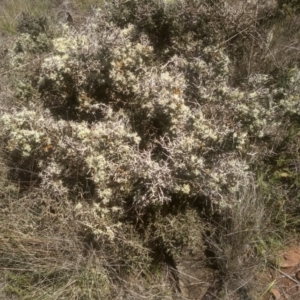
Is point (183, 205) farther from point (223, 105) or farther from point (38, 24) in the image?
point (38, 24)

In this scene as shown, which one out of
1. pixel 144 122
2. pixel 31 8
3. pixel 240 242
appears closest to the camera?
pixel 240 242

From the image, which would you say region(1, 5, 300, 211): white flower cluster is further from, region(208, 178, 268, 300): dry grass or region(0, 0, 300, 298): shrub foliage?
region(208, 178, 268, 300): dry grass

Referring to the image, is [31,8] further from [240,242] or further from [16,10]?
[240,242]

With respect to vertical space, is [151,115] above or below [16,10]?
below

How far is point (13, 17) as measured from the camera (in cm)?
381

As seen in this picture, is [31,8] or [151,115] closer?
[151,115]

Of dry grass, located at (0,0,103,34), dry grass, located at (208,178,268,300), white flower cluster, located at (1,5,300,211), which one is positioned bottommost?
dry grass, located at (208,178,268,300)

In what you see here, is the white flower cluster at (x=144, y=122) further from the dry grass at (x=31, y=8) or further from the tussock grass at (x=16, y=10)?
the tussock grass at (x=16, y=10)

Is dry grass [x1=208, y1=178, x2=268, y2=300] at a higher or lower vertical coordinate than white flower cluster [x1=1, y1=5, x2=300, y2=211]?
lower

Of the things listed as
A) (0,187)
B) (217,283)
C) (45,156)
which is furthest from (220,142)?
(0,187)

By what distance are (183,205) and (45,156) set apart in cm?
111

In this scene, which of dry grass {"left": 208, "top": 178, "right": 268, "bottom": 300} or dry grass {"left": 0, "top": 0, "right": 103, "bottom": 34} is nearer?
dry grass {"left": 208, "top": 178, "right": 268, "bottom": 300}

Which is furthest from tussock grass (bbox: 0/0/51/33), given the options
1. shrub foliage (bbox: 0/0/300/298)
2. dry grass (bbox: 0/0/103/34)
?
shrub foliage (bbox: 0/0/300/298)

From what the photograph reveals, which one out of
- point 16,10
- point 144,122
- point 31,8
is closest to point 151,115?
point 144,122
